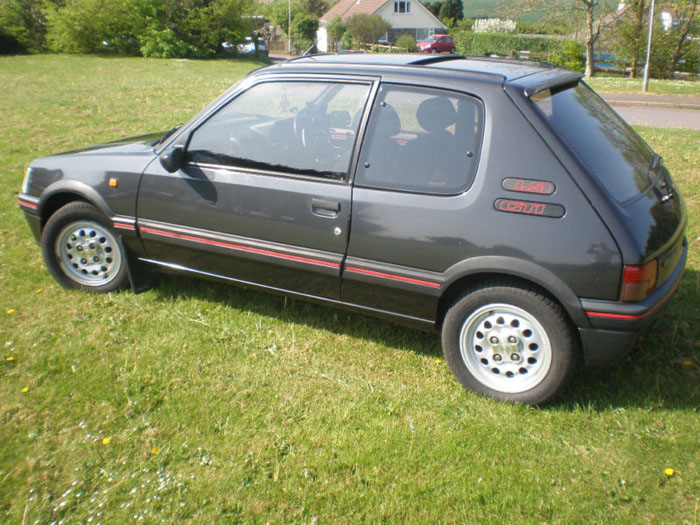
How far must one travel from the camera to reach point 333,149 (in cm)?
357

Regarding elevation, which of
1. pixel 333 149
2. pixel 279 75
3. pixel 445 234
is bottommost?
pixel 445 234

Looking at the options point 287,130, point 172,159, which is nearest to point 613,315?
point 287,130

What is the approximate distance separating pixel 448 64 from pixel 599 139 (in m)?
1.02

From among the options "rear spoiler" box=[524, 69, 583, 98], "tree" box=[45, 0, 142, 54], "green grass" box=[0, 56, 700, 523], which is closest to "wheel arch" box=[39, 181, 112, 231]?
"green grass" box=[0, 56, 700, 523]

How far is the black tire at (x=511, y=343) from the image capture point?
3.08 meters

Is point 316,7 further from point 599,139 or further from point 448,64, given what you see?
point 599,139

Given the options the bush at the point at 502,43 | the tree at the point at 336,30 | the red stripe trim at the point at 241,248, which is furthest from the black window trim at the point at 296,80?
the tree at the point at 336,30

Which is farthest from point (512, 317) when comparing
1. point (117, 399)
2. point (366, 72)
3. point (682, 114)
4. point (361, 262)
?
point (682, 114)

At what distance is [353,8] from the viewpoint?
206ft

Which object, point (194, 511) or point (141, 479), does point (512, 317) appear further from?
point (141, 479)

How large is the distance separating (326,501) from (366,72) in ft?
7.81

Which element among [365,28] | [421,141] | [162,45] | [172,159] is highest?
[365,28]

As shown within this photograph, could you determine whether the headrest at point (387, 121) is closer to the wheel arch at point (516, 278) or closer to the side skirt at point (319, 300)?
the wheel arch at point (516, 278)

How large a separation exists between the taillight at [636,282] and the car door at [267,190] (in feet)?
4.91
